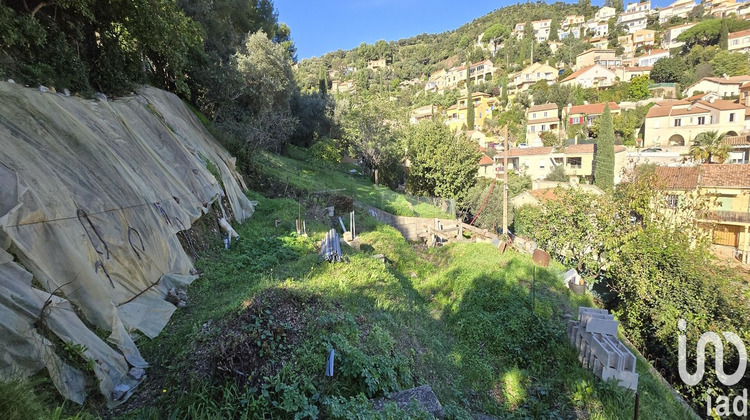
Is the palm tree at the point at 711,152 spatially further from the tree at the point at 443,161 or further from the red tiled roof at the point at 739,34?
the red tiled roof at the point at 739,34

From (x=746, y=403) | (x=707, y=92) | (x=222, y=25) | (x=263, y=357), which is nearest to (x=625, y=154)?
(x=707, y=92)

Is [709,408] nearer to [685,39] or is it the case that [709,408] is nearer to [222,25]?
[222,25]

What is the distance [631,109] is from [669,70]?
14.3 meters

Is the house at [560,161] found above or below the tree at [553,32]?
below

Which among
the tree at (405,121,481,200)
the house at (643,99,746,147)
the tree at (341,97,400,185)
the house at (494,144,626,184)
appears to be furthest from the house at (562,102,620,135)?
the tree at (341,97,400,185)

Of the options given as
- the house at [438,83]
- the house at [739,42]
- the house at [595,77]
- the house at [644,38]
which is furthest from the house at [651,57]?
the house at [438,83]

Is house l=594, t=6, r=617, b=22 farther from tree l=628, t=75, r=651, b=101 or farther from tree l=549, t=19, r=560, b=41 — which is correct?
tree l=628, t=75, r=651, b=101

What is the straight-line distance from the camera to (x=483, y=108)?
2179 inches

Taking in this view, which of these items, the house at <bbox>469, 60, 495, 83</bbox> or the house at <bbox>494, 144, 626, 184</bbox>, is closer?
the house at <bbox>494, 144, 626, 184</bbox>

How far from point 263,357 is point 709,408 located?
797cm

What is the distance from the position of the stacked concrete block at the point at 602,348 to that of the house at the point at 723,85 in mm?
52842

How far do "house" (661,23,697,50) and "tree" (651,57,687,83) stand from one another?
12.3 m

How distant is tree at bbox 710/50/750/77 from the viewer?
43781 millimetres

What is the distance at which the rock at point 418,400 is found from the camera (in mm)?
3260
